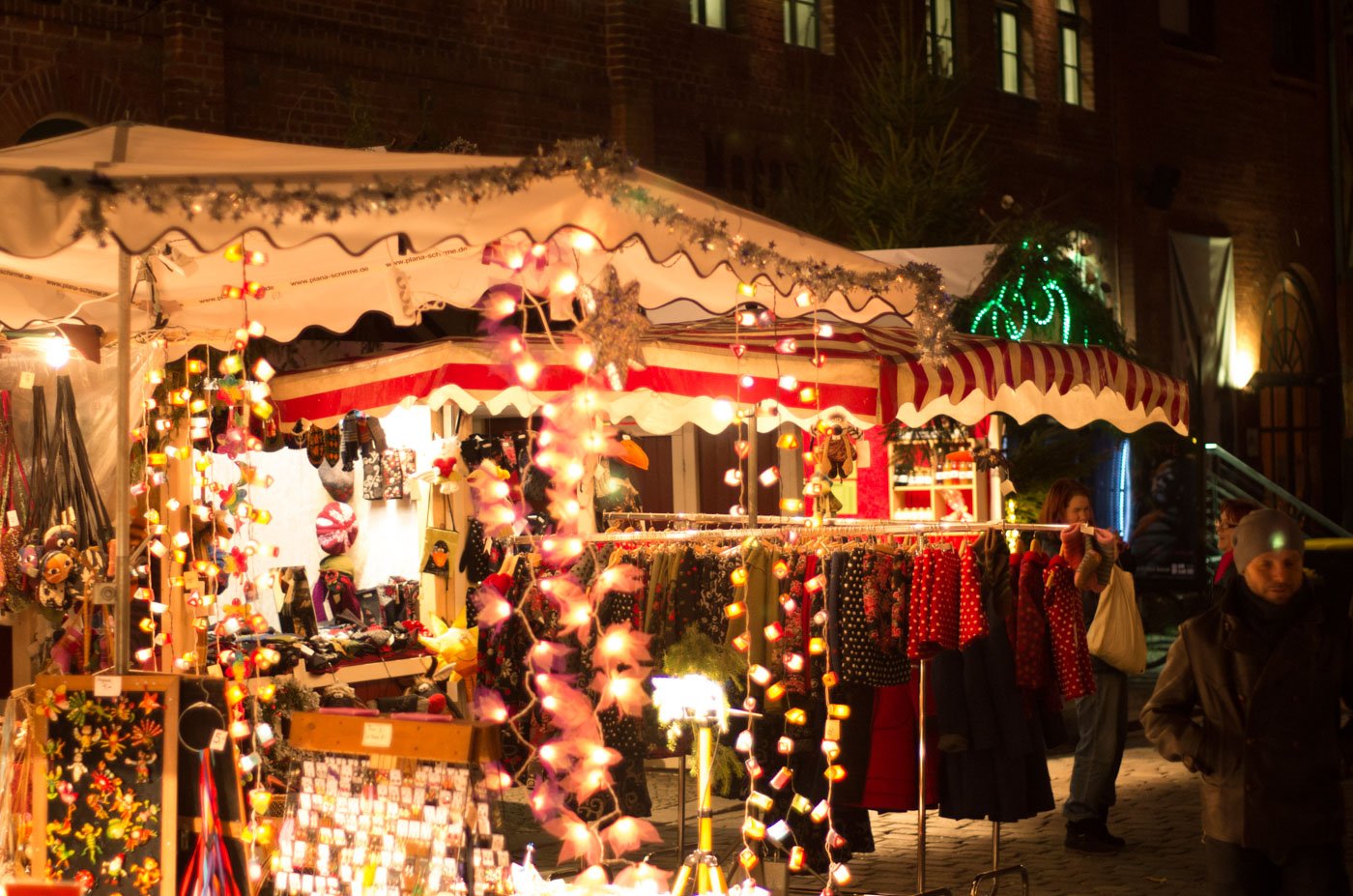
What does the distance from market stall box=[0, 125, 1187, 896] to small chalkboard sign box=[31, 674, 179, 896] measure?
2 centimetres

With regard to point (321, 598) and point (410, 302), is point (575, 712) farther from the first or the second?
point (321, 598)

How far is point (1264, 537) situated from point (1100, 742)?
319cm

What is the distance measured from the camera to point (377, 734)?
507 centimetres

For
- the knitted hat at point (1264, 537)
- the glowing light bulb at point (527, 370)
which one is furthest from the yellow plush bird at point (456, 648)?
the knitted hat at point (1264, 537)

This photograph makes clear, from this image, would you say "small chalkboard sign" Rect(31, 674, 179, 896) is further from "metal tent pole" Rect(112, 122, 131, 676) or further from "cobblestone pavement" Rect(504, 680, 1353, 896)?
"cobblestone pavement" Rect(504, 680, 1353, 896)

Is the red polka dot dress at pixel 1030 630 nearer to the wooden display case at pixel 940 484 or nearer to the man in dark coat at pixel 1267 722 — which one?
the man in dark coat at pixel 1267 722

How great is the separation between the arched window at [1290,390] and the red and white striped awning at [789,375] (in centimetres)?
1369

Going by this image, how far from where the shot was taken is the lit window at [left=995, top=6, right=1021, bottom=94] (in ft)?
62.1

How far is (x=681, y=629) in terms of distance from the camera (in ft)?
23.4

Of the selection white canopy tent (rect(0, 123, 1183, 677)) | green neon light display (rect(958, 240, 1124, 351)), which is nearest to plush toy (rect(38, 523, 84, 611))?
white canopy tent (rect(0, 123, 1183, 677))

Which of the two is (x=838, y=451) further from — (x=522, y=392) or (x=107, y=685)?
(x=107, y=685)

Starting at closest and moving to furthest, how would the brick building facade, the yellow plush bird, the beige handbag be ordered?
the beige handbag
the yellow plush bird
the brick building facade

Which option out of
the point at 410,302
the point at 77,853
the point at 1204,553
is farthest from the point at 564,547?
the point at 1204,553

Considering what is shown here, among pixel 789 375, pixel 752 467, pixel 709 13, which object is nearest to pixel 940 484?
pixel 789 375
